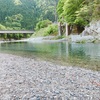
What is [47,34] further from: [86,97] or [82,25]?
[86,97]

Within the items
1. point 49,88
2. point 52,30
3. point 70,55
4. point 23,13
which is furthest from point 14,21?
point 49,88

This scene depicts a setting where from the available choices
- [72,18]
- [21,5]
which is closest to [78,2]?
[72,18]

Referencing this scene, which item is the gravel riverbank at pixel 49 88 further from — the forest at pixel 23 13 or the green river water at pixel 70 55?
the forest at pixel 23 13

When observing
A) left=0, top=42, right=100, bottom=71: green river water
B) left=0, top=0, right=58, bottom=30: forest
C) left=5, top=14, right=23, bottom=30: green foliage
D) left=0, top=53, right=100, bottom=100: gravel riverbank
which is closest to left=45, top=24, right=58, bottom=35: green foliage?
left=0, top=0, right=58, bottom=30: forest

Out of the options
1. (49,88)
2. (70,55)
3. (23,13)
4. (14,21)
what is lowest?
(70,55)

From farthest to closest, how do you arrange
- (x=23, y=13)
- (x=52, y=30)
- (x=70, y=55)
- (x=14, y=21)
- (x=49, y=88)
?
(x=23, y=13) → (x=14, y=21) → (x=52, y=30) → (x=70, y=55) → (x=49, y=88)

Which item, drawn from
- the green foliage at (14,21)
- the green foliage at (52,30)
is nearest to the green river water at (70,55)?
the green foliage at (52,30)

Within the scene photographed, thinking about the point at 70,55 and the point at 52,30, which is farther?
the point at 52,30

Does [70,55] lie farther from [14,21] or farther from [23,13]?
[23,13]

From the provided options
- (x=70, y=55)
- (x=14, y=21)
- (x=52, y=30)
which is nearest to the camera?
(x=70, y=55)

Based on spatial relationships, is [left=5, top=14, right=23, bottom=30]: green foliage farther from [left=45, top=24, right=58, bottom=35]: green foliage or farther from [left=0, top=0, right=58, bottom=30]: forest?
[left=45, top=24, right=58, bottom=35]: green foliage

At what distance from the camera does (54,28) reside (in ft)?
166

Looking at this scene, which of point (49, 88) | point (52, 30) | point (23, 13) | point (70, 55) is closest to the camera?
point (49, 88)

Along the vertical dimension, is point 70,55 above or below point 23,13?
below
